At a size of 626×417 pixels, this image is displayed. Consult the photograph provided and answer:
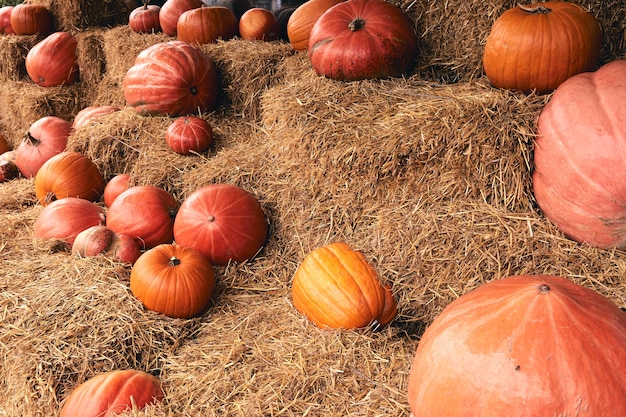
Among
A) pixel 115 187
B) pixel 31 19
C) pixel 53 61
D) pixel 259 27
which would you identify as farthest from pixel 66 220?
pixel 31 19

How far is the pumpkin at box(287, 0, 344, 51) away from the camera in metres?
4.30

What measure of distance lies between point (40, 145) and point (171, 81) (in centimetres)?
151

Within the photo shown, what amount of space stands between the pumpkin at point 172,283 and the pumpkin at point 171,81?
1.79 meters

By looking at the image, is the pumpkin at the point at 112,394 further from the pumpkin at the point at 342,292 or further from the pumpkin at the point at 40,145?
the pumpkin at the point at 40,145

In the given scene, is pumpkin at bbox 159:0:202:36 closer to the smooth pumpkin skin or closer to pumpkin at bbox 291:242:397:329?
pumpkin at bbox 291:242:397:329

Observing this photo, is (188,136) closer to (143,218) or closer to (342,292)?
(143,218)

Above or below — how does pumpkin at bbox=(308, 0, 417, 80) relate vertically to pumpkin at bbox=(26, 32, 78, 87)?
above

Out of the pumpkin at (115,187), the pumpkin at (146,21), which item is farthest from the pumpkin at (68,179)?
the pumpkin at (146,21)

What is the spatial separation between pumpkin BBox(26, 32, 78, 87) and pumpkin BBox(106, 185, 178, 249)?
313 centimetres

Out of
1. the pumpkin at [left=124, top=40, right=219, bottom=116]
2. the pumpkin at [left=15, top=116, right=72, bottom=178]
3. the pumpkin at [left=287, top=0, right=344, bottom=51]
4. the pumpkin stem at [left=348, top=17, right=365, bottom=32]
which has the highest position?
the pumpkin stem at [left=348, top=17, right=365, bottom=32]

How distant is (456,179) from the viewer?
2.71m

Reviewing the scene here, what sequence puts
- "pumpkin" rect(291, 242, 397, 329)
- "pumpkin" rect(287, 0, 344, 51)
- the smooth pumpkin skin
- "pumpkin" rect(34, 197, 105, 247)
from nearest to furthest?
the smooth pumpkin skin < "pumpkin" rect(291, 242, 397, 329) < "pumpkin" rect(34, 197, 105, 247) < "pumpkin" rect(287, 0, 344, 51)

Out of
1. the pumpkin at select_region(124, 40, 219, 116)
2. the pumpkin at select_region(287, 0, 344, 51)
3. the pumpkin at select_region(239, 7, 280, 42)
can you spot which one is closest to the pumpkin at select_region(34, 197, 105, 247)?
the pumpkin at select_region(124, 40, 219, 116)

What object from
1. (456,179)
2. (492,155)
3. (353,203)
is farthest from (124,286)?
(492,155)
